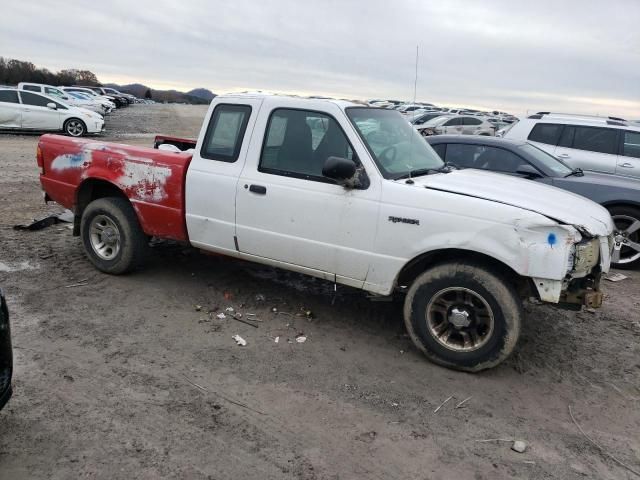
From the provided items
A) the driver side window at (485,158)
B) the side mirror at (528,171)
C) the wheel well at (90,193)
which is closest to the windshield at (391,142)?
the driver side window at (485,158)

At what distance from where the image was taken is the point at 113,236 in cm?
567

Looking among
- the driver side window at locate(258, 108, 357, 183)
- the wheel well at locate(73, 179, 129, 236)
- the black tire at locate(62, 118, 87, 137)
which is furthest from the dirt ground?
the black tire at locate(62, 118, 87, 137)

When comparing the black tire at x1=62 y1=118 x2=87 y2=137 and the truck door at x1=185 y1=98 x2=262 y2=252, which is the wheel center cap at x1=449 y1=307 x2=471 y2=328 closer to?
the truck door at x1=185 y1=98 x2=262 y2=252

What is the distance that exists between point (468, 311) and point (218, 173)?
2451 millimetres

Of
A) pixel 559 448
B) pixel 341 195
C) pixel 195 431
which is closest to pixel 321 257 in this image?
pixel 341 195

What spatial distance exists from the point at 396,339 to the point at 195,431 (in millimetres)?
2019

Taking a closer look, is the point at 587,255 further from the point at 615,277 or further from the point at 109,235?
the point at 109,235

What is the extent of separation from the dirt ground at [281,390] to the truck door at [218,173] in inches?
28.7

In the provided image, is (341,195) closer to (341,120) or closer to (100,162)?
(341,120)

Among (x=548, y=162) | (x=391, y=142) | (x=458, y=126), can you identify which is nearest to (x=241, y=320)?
(x=391, y=142)

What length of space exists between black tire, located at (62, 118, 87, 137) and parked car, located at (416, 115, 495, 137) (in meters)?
12.6

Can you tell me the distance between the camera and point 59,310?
486 centimetres

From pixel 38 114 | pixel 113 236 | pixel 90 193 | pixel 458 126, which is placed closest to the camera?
pixel 113 236

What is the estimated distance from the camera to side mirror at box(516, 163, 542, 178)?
705 cm
